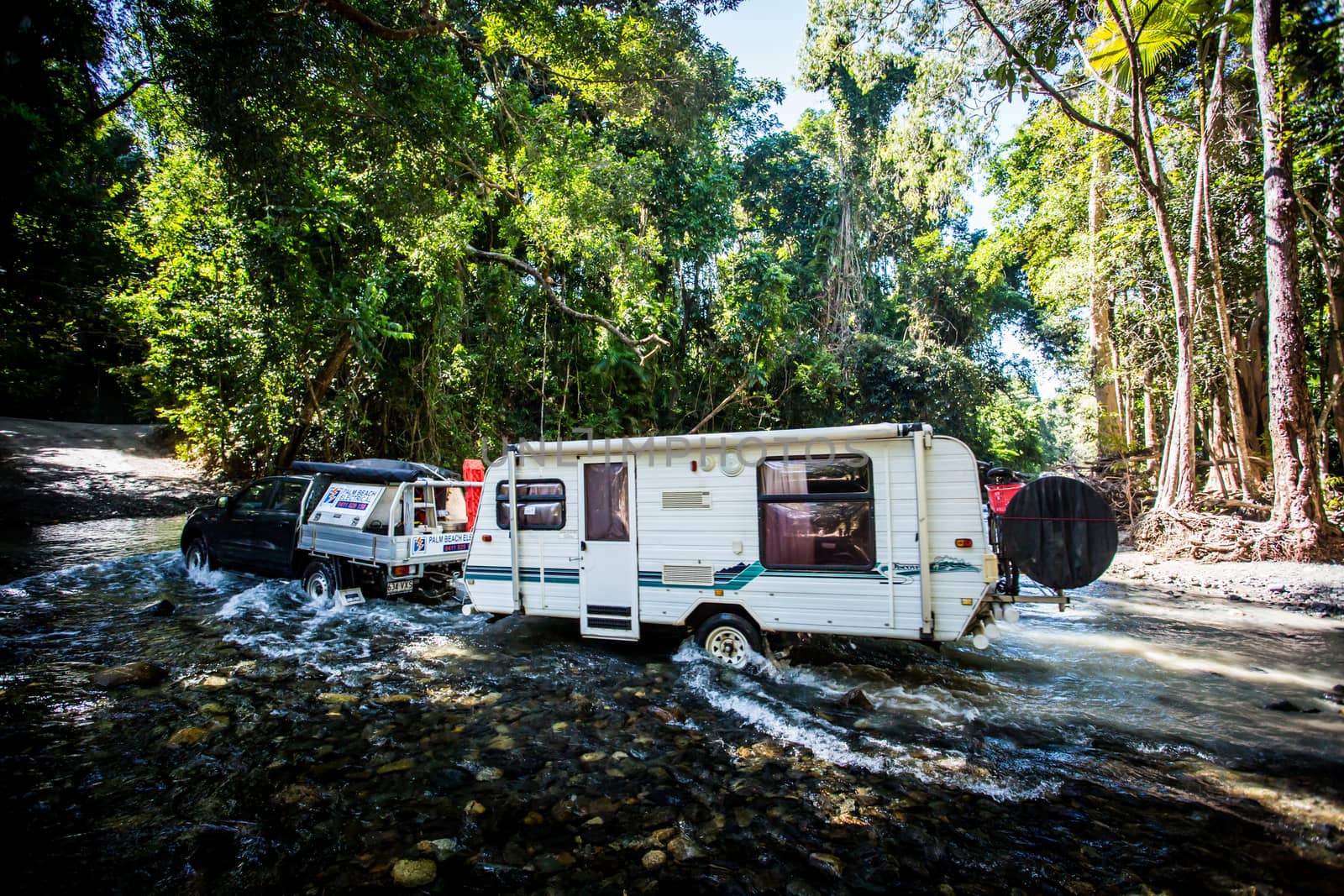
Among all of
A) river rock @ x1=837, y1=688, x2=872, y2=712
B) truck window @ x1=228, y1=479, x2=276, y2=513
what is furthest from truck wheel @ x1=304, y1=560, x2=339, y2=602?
river rock @ x1=837, y1=688, x2=872, y2=712

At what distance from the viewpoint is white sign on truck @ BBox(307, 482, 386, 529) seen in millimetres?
8633

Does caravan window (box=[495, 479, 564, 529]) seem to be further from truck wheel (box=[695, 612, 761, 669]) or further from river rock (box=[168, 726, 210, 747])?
river rock (box=[168, 726, 210, 747])

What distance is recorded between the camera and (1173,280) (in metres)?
12.4

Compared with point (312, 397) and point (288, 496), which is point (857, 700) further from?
point (312, 397)

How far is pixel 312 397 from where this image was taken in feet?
50.8

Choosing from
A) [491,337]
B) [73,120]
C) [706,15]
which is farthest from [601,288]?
[73,120]

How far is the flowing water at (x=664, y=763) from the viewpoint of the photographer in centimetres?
322

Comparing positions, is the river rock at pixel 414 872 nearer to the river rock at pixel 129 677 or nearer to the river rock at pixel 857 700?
the river rock at pixel 857 700

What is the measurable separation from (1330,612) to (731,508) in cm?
839

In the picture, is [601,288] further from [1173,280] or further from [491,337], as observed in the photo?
[1173,280]

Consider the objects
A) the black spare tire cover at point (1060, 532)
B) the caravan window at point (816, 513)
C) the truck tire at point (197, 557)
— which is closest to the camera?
the black spare tire cover at point (1060, 532)

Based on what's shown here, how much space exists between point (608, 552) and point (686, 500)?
3.39 feet

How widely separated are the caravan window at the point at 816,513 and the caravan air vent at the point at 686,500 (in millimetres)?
557

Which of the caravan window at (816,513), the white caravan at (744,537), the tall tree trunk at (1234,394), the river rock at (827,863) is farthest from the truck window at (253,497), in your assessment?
the tall tree trunk at (1234,394)
